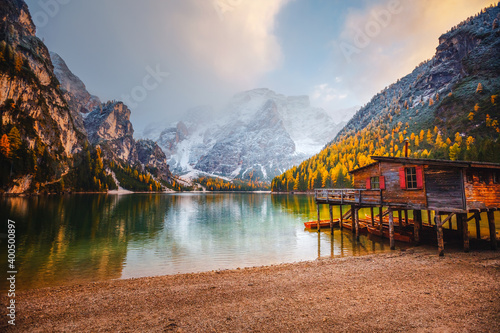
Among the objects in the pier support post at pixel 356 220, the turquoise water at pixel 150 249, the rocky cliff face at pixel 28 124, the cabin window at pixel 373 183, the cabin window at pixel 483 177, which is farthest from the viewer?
the rocky cliff face at pixel 28 124

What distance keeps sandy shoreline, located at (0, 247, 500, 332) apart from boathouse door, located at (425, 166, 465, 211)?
16.4 ft

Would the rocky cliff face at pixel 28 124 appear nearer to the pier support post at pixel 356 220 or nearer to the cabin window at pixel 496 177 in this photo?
the pier support post at pixel 356 220

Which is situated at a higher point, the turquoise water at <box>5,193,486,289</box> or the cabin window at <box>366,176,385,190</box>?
the cabin window at <box>366,176,385,190</box>

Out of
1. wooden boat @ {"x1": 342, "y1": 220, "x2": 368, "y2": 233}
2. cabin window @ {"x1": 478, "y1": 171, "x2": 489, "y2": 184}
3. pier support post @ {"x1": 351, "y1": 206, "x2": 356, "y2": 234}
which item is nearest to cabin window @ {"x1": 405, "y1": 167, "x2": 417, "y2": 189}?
cabin window @ {"x1": 478, "y1": 171, "x2": 489, "y2": 184}

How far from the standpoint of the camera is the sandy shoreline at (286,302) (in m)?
8.95

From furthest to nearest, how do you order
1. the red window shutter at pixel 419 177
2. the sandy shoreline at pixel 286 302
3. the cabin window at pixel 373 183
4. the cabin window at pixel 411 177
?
the cabin window at pixel 373 183 < the cabin window at pixel 411 177 < the red window shutter at pixel 419 177 < the sandy shoreline at pixel 286 302

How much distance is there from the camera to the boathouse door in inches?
788

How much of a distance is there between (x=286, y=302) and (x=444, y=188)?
18.8 meters

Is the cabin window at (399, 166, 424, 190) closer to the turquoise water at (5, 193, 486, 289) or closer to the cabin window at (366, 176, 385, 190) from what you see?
the cabin window at (366, 176, 385, 190)

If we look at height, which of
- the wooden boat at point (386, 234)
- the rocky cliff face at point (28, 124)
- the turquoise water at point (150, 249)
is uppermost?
the rocky cliff face at point (28, 124)

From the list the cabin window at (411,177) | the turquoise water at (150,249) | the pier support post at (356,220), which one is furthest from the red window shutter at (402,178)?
the pier support post at (356,220)

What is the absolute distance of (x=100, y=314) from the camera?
10.3 meters

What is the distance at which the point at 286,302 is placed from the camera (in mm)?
11039

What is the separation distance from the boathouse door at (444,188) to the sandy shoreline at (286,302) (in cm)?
501
